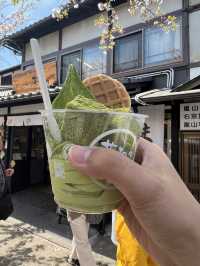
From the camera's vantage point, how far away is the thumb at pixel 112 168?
95 cm

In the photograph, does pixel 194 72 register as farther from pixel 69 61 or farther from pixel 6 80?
pixel 6 80

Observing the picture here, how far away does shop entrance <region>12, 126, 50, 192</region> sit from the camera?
462 inches

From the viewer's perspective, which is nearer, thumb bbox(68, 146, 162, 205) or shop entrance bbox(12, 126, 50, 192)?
thumb bbox(68, 146, 162, 205)

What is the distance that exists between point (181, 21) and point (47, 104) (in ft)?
24.4

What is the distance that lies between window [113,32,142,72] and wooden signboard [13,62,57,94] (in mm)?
2099

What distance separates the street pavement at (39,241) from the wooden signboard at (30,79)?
3971 mm

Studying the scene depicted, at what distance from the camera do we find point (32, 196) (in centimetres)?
1082

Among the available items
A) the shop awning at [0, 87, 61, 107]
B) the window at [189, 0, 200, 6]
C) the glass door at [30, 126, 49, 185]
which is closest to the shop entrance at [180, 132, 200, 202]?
the window at [189, 0, 200, 6]

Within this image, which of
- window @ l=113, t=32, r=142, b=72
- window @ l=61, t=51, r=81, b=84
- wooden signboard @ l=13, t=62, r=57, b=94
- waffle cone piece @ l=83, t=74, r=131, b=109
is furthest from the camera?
window @ l=61, t=51, r=81, b=84

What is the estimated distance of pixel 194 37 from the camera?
737 centimetres

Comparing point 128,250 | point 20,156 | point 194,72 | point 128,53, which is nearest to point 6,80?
point 20,156

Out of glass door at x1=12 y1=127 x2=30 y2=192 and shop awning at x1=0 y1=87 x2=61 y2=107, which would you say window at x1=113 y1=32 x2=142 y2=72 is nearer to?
shop awning at x1=0 y1=87 x2=61 y2=107

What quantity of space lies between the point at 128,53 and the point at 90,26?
193 cm

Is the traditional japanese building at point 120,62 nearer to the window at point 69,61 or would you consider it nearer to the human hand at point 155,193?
the window at point 69,61
